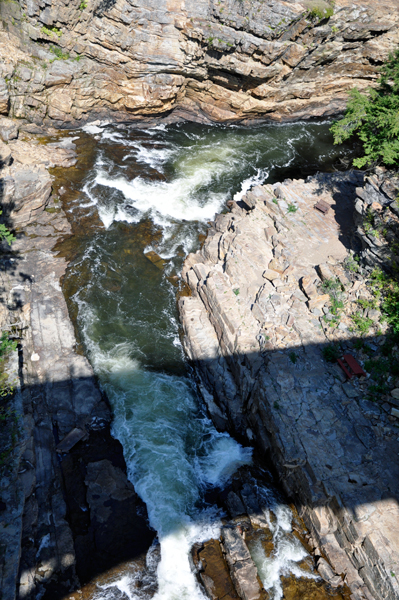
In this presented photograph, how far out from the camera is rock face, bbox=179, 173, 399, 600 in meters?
12.7

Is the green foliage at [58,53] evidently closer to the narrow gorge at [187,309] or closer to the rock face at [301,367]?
the narrow gorge at [187,309]

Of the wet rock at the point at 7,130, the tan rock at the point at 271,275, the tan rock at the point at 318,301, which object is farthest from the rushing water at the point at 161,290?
the tan rock at the point at 318,301

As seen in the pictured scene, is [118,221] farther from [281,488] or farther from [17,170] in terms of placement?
[281,488]

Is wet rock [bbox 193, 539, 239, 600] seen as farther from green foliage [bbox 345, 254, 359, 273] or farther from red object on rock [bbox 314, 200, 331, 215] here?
red object on rock [bbox 314, 200, 331, 215]

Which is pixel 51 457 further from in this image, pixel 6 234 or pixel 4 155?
pixel 4 155

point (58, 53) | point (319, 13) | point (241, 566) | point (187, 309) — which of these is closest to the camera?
point (241, 566)

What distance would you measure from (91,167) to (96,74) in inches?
305

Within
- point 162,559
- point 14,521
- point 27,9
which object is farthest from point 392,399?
point 27,9

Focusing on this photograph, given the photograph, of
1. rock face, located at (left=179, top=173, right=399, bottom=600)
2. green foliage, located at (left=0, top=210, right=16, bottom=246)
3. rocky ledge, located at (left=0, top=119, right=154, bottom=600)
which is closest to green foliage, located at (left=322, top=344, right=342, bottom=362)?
rock face, located at (left=179, top=173, right=399, bottom=600)

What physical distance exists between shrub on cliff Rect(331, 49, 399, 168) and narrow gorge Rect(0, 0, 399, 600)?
115 cm

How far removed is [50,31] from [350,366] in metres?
29.1

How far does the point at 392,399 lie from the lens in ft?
48.2

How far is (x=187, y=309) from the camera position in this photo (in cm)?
2008

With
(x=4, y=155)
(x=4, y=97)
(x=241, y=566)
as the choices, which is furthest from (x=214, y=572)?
(x=4, y=97)
